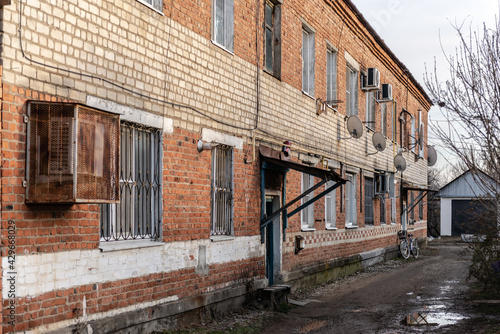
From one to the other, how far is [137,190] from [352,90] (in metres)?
12.1

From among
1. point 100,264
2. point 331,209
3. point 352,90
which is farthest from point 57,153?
point 352,90

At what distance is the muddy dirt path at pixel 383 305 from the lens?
10039 millimetres

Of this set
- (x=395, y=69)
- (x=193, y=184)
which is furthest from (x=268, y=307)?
(x=395, y=69)

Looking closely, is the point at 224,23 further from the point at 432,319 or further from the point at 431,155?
the point at 431,155

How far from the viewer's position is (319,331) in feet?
32.1

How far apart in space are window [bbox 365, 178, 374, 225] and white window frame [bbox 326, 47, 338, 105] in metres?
4.52

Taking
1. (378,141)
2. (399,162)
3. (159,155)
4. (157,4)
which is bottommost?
(159,155)

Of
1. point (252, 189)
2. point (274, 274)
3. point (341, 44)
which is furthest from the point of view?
point (341, 44)

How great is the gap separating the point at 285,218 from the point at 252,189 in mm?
1642

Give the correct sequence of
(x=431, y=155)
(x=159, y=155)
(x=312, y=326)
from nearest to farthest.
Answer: (x=159, y=155), (x=312, y=326), (x=431, y=155)

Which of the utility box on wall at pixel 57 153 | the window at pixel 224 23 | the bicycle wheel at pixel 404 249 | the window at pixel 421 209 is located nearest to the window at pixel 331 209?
the window at pixel 224 23

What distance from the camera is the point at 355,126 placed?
1752 cm

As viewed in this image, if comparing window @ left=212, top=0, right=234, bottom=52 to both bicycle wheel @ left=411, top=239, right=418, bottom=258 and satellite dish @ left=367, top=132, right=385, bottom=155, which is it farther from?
bicycle wheel @ left=411, top=239, right=418, bottom=258

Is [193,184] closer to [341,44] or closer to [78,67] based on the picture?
[78,67]
